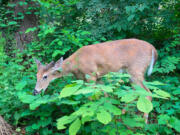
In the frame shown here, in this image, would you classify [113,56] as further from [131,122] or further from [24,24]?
[24,24]

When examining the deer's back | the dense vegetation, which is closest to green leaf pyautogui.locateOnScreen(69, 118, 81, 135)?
the dense vegetation

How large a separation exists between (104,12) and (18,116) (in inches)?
154

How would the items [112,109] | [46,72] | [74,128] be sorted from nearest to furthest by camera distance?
1. [112,109]
2. [74,128]
3. [46,72]

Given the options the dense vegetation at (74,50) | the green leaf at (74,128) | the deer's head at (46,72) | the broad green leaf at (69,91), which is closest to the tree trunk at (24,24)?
the dense vegetation at (74,50)

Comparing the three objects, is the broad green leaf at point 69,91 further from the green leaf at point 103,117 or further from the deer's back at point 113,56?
the deer's back at point 113,56

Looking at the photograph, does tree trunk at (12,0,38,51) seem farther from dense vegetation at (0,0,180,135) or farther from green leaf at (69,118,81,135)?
green leaf at (69,118,81,135)

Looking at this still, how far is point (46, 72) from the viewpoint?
514cm

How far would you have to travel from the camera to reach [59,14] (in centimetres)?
721

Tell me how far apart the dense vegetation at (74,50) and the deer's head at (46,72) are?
15 cm

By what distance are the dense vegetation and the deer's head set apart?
0.15m

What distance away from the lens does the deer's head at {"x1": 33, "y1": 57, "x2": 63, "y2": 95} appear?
16.2 ft

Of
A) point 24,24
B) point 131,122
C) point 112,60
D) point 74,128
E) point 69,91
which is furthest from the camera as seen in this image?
point 24,24

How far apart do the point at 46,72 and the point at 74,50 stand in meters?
1.60

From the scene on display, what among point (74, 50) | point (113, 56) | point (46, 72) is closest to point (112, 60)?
point (113, 56)
